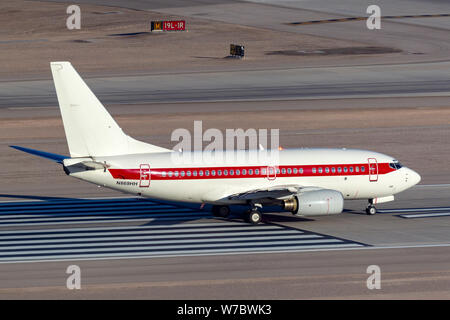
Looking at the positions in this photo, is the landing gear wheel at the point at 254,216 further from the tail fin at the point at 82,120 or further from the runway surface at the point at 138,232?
the tail fin at the point at 82,120

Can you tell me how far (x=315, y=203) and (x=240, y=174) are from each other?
483 cm

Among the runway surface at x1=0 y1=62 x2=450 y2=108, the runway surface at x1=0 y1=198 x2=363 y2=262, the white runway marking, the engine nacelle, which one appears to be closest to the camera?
the runway surface at x1=0 y1=198 x2=363 y2=262

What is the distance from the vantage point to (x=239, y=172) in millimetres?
51938

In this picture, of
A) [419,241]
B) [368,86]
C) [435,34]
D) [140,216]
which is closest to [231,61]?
[368,86]

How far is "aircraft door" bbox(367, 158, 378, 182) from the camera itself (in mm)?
54281

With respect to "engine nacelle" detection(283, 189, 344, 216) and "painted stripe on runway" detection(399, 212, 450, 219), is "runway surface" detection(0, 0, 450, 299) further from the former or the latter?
"engine nacelle" detection(283, 189, 344, 216)

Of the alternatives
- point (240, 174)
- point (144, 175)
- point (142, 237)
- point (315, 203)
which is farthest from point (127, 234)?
point (315, 203)

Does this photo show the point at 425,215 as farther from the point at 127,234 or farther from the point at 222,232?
the point at 127,234

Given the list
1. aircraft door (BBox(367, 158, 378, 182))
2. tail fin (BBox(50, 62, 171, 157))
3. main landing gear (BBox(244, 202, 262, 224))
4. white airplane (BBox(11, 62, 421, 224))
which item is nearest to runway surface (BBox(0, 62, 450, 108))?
aircraft door (BBox(367, 158, 378, 182))

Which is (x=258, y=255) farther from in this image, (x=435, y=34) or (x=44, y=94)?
(x=435, y=34)

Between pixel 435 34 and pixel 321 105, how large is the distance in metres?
55.1

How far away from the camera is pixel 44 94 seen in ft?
333

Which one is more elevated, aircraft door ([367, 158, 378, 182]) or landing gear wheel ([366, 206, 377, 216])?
aircraft door ([367, 158, 378, 182])

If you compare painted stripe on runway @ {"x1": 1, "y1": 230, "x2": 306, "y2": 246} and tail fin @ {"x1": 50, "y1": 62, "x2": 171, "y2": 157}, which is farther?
painted stripe on runway @ {"x1": 1, "y1": 230, "x2": 306, "y2": 246}
